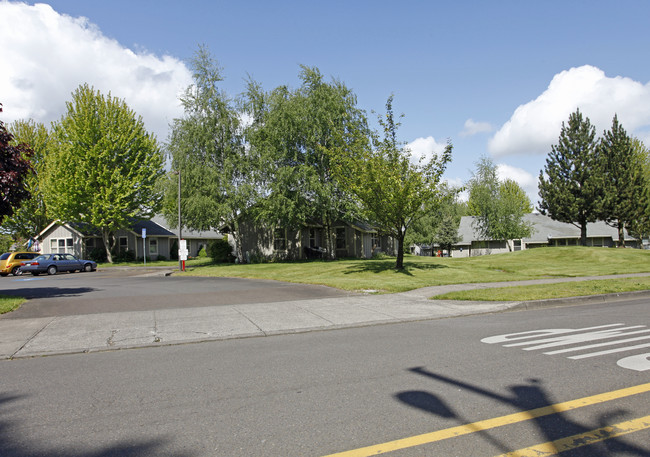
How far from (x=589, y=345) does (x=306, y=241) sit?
34.7m

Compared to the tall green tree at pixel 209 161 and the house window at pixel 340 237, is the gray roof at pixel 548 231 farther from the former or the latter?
the tall green tree at pixel 209 161

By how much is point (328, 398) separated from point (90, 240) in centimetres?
4650

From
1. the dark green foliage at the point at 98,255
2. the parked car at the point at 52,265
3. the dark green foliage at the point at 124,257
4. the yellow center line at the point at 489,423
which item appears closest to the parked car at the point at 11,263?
the parked car at the point at 52,265

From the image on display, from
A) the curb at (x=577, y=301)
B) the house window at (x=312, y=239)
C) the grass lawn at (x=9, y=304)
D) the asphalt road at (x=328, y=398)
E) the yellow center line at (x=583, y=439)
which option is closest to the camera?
the yellow center line at (x=583, y=439)

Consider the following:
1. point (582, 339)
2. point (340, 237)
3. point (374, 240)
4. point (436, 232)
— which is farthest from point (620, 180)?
point (582, 339)

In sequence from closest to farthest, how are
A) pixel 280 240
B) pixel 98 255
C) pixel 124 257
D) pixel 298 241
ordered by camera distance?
1. pixel 280 240
2. pixel 298 241
3. pixel 98 255
4. pixel 124 257

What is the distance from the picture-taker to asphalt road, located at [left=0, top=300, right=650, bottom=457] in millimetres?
3705

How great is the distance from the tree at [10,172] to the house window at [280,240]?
26.2 metres

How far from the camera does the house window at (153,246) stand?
47.1 m

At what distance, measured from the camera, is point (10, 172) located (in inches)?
491

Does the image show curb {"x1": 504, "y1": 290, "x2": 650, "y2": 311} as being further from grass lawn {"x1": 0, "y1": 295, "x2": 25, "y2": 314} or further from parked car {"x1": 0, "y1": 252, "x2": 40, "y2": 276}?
parked car {"x1": 0, "y1": 252, "x2": 40, "y2": 276}

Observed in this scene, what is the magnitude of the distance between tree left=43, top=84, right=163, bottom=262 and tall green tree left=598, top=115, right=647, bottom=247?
44.7m

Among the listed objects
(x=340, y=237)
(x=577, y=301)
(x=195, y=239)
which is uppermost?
(x=195, y=239)

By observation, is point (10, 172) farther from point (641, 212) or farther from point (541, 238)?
point (541, 238)
